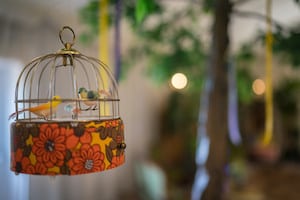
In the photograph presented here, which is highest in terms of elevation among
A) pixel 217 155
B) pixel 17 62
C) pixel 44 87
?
pixel 17 62

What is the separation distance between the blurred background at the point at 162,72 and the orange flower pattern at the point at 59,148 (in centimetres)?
22

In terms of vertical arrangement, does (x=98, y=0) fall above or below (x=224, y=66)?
above

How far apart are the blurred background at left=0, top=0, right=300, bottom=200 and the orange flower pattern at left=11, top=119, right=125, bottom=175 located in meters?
0.22

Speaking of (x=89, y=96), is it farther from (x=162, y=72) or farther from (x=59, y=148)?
(x=162, y=72)

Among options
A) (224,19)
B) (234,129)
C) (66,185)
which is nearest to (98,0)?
(224,19)

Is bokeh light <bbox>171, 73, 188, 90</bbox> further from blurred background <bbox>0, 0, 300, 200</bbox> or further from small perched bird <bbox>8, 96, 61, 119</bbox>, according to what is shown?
small perched bird <bbox>8, 96, 61, 119</bbox>

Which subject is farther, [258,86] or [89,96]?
[258,86]

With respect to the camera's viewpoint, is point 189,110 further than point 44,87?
Yes

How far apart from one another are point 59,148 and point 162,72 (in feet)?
3.40

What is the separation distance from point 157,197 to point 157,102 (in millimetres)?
1071

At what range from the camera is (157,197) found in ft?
6.94

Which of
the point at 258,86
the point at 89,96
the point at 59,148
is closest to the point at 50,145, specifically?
the point at 59,148

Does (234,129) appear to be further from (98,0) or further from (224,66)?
(98,0)

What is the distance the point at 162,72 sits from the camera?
1374 millimetres
